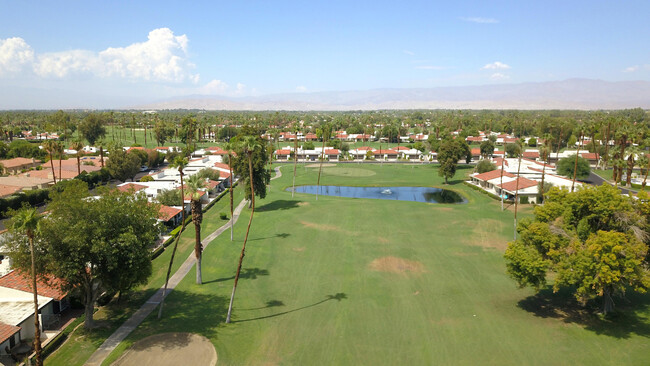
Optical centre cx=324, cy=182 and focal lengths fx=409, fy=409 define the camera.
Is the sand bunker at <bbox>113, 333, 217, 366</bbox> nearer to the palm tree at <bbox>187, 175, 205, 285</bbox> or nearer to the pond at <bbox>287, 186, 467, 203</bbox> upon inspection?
the palm tree at <bbox>187, 175, 205, 285</bbox>

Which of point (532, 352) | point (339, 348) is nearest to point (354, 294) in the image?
point (339, 348)

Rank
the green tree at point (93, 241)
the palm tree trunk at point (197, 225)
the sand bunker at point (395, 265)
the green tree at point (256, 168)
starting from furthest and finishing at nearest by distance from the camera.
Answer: the green tree at point (256, 168), the sand bunker at point (395, 265), the palm tree trunk at point (197, 225), the green tree at point (93, 241)

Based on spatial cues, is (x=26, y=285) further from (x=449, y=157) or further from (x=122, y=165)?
(x=449, y=157)

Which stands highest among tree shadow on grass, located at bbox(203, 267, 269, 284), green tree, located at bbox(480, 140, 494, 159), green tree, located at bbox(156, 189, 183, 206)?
green tree, located at bbox(480, 140, 494, 159)

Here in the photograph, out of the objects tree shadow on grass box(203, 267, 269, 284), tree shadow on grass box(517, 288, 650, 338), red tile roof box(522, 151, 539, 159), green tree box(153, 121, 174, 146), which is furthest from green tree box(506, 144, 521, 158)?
green tree box(153, 121, 174, 146)

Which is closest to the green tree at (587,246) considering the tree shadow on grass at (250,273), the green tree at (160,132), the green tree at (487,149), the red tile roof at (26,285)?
the tree shadow on grass at (250,273)

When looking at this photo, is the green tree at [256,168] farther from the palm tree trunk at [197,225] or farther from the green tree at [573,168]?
the green tree at [573,168]

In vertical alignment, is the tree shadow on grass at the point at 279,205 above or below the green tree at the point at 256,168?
below
